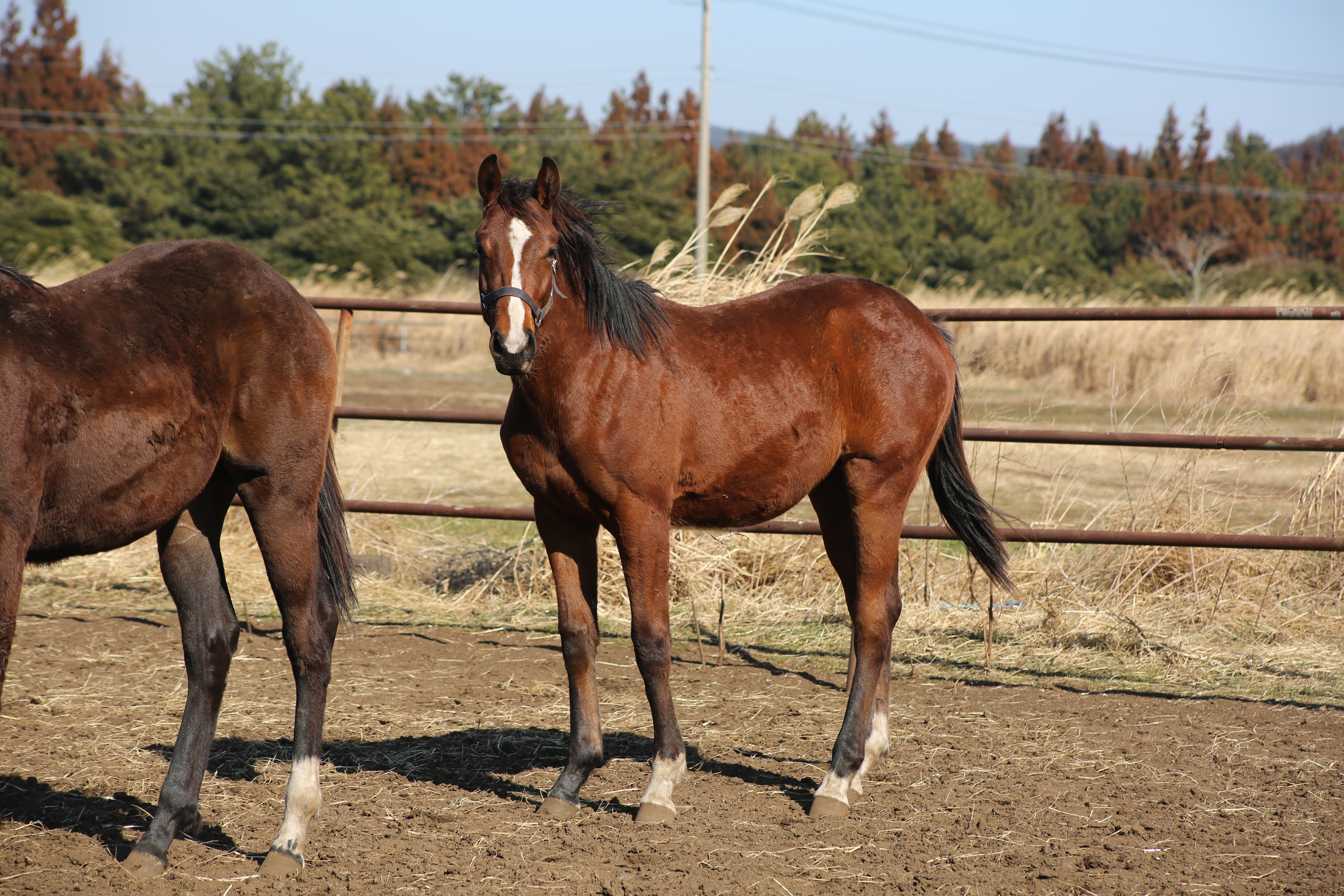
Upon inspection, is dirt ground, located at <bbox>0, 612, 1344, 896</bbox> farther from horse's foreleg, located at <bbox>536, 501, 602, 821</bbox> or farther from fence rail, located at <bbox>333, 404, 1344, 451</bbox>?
fence rail, located at <bbox>333, 404, 1344, 451</bbox>

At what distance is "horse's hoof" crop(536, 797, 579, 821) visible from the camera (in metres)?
3.10

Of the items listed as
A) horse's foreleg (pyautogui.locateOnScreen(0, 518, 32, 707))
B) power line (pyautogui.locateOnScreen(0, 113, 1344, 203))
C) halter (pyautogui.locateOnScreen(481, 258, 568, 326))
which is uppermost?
power line (pyautogui.locateOnScreen(0, 113, 1344, 203))

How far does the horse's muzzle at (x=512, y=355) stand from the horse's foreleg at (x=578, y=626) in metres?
0.60

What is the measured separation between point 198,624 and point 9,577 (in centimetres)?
70

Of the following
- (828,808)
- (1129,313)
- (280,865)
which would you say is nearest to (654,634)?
(828,808)

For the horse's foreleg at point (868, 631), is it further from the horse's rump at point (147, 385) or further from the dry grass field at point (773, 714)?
the horse's rump at point (147, 385)

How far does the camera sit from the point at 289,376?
289 centimetres

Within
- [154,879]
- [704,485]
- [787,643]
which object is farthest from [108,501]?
[787,643]

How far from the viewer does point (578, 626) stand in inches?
127

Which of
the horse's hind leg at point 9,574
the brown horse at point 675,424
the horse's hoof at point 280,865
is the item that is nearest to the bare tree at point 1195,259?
the brown horse at point 675,424

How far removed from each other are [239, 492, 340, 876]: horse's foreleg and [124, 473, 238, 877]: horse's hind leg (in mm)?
198

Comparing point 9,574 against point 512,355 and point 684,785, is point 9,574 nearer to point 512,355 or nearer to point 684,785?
point 512,355

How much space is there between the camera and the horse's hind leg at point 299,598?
2846 millimetres

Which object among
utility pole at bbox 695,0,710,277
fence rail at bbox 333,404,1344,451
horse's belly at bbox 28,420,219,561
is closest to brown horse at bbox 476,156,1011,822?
fence rail at bbox 333,404,1344,451
